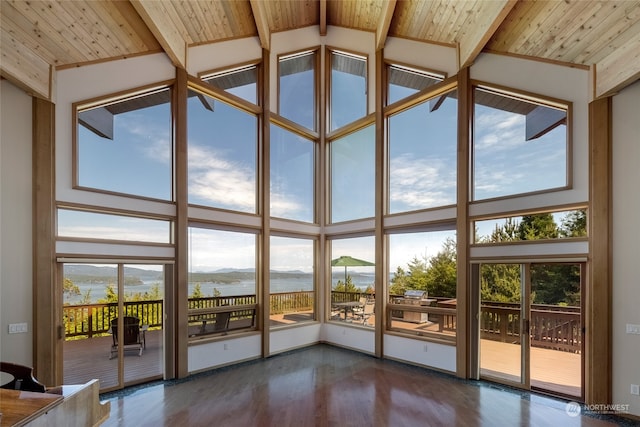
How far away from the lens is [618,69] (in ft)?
12.8

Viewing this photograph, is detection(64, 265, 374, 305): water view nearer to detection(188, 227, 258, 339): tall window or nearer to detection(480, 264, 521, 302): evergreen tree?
detection(188, 227, 258, 339): tall window

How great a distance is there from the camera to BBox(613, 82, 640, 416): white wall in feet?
12.8

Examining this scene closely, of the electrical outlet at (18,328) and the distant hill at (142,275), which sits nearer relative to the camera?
the electrical outlet at (18,328)

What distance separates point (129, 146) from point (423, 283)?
5.39 meters

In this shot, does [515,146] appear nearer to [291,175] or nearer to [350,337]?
[291,175]

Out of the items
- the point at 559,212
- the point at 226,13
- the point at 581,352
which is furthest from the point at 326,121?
the point at 581,352

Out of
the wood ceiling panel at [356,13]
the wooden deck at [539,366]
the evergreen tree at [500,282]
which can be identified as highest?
the wood ceiling panel at [356,13]

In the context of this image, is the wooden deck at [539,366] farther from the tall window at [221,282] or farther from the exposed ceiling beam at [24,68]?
the exposed ceiling beam at [24,68]

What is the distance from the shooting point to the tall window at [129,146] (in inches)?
182

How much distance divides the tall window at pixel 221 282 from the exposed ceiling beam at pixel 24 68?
8.77 ft

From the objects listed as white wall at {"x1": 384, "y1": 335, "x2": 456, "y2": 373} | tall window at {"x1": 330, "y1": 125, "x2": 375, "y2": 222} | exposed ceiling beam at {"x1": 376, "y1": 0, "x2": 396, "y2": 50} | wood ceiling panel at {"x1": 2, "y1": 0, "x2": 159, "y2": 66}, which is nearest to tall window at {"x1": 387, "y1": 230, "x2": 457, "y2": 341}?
white wall at {"x1": 384, "y1": 335, "x2": 456, "y2": 373}

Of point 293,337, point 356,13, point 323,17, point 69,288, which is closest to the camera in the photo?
point 69,288

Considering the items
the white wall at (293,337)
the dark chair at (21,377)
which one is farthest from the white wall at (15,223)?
the white wall at (293,337)

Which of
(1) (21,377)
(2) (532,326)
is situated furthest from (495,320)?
(1) (21,377)
